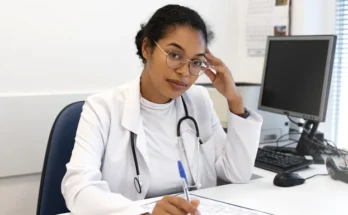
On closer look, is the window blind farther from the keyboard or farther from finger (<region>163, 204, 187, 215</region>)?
finger (<region>163, 204, 187, 215</region>)

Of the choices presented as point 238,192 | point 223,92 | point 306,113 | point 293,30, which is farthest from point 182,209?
point 293,30

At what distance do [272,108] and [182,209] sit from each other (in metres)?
1.11

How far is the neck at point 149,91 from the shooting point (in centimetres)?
151

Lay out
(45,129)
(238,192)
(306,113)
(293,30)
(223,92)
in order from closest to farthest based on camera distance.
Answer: (238,192) < (223,92) < (306,113) < (45,129) < (293,30)

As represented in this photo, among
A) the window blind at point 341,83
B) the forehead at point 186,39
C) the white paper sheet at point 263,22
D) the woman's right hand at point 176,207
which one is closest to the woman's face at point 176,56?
the forehead at point 186,39

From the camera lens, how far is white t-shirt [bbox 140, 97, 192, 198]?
4.79 ft

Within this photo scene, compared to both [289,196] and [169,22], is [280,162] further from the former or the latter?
[169,22]

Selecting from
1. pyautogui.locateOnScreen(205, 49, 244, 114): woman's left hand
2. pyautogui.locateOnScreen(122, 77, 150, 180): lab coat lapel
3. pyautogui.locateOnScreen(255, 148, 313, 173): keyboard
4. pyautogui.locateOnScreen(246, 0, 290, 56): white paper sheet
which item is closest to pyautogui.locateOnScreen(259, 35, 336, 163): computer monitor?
pyautogui.locateOnScreen(255, 148, 313, 173): keyboard

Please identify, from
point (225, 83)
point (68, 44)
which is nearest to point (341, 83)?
point (225, 83)

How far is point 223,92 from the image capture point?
5.35 ft

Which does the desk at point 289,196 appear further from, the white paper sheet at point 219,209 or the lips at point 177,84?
the lips at point 177,84

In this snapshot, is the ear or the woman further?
the ear

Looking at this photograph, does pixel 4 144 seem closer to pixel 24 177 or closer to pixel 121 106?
pixel 24 177

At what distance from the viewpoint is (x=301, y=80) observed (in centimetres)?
188
